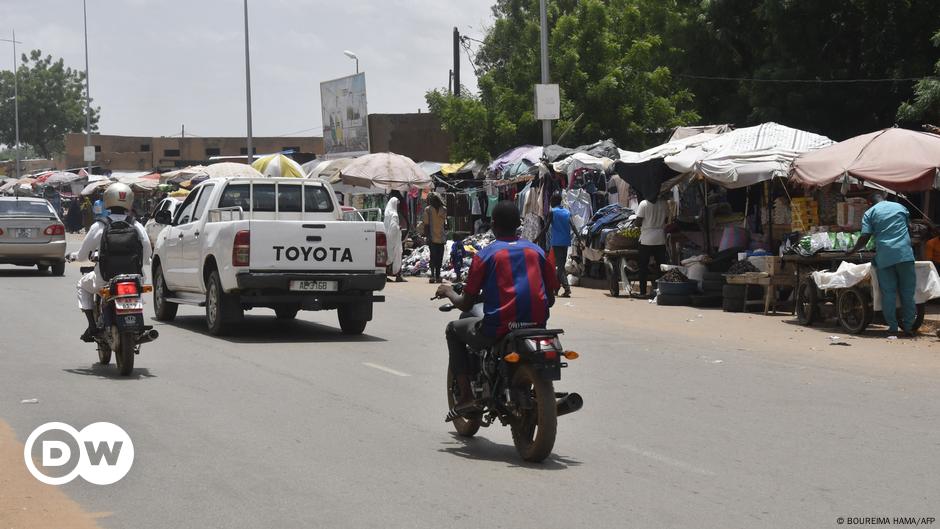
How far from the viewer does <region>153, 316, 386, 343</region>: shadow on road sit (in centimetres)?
1525

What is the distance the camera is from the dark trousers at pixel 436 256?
27.2 metres

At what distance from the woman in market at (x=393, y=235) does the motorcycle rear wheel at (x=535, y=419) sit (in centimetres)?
1781

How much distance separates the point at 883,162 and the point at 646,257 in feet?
20.1

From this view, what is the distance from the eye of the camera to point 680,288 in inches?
823

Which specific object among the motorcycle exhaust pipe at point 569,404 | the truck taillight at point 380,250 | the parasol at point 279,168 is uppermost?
the parasol at point 279,168

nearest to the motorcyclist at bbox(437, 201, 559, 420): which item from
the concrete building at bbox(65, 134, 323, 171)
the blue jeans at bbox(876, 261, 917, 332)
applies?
the blue jeans at bbox(876, 261, 917, 332)

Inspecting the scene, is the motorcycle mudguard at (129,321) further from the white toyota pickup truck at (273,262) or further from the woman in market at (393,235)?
the woman in market at (393,235)

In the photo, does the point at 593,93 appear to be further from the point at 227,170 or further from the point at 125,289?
the point at 125,289

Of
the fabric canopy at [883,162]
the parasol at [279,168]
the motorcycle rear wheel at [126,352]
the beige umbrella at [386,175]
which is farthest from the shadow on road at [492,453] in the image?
the parasol at [279,168]

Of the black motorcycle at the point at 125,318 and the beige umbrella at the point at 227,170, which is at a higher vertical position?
the beige umbrella at the point at 227,170

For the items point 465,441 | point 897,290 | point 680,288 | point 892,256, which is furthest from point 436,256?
point 465,441

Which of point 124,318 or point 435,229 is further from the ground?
point 435,229

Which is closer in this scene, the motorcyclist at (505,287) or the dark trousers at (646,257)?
the motorcyclist at (505,287)

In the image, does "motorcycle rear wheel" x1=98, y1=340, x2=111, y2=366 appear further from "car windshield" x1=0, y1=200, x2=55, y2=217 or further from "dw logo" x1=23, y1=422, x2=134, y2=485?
"car windshield" x1=0, y1=200, x2=55, y2=217
